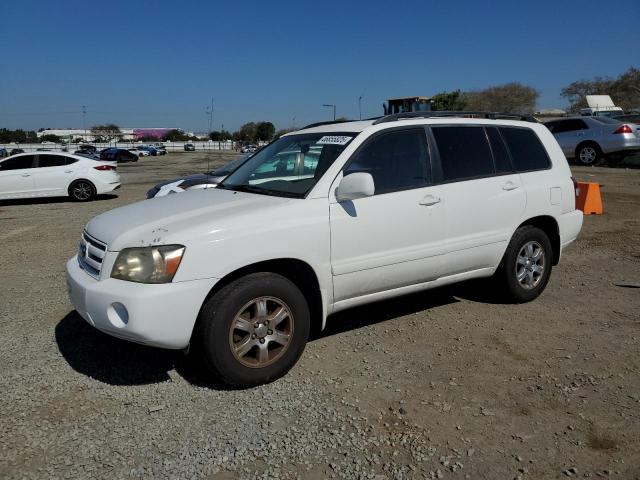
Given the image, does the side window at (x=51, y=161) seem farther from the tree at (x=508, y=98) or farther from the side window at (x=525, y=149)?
the tree at (x=508, y=98)

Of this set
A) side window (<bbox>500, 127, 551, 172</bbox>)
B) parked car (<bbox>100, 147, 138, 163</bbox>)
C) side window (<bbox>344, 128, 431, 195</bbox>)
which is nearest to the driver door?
side window (<bbox>344, 128, 431, 195</bbox>)

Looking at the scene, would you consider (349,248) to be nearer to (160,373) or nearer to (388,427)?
(388,427)

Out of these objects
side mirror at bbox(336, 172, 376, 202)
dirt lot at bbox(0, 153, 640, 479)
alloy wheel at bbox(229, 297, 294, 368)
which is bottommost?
dirt lot at bbox(0, 153, 640, 479)

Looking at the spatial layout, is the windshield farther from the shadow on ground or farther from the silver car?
the silver car

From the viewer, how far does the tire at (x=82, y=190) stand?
14852 millimetres

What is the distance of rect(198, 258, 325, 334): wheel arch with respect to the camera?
3480mm

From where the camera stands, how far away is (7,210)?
13.3 meters

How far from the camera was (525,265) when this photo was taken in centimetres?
502

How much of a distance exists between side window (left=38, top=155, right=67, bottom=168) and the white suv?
38.8ft

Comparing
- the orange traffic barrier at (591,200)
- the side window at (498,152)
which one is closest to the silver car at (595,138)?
the orange traffic barrier at (591,200)

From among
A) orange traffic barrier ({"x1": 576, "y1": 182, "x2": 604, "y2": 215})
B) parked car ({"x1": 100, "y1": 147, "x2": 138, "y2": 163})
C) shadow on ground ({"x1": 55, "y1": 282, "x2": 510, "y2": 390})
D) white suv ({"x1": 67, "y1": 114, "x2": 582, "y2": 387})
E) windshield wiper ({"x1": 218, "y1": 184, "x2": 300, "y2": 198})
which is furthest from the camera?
parked car ({"x1": 100, "y1": 147, "x2": 138, "y2": 163})

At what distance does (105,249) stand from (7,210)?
1173 cm

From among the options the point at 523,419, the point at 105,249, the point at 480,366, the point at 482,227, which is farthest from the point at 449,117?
the point at 105,249

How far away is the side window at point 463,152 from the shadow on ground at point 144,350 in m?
1.25
